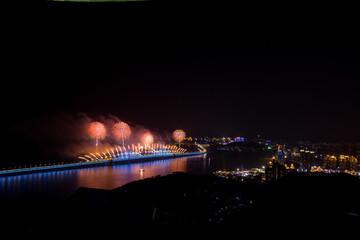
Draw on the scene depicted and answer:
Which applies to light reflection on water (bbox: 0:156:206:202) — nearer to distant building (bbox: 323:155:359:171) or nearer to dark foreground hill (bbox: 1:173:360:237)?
dark foreground hill (bbox: 1:173:360:237)

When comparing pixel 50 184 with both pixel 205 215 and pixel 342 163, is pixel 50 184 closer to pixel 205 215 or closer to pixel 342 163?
pixel 205 215

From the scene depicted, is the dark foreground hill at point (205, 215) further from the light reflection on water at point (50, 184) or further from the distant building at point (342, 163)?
the distant building at point (342, 163)

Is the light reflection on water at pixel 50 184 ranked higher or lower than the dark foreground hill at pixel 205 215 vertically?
lower

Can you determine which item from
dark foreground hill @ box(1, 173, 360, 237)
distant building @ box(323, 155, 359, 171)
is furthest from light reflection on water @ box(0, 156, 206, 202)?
distant building @ box(323, 155, 359, 171)

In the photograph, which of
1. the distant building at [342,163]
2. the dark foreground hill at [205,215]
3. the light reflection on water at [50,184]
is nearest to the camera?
the dark foreground hill at [205,215]

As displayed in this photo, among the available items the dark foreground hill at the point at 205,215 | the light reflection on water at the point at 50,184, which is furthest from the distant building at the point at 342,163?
the dark foreground hill at the point at 205,215

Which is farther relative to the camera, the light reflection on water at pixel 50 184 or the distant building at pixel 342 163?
the distant building at pixel 342 163

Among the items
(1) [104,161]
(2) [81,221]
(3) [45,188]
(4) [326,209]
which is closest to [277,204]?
(4) [326,209]

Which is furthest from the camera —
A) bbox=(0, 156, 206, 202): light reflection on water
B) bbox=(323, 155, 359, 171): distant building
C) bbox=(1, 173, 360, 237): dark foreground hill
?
bbox=(323, 155, 359, 171): distant building

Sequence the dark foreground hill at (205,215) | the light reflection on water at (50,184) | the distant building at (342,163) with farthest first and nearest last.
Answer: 1. the distant building at (342,163)
2. the light reflection on water at (50,184)
3. the dark foreground hill at (205,215)
